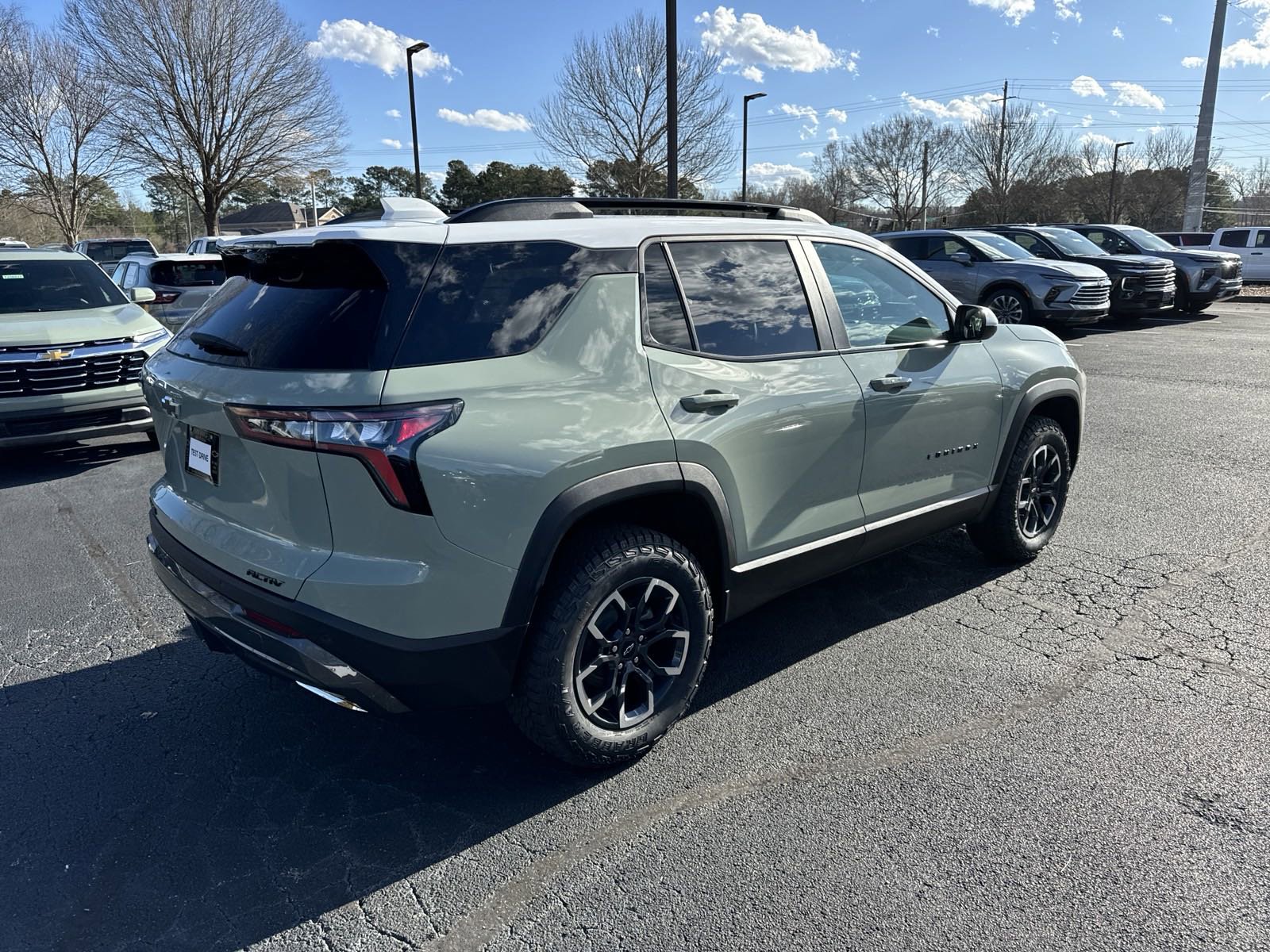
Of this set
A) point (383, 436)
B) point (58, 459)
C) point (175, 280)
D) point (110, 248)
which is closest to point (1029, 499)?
point (383, 436)

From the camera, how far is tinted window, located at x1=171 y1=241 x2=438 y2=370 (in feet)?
7.89

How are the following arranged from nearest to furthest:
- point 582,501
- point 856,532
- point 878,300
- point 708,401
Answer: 1. point 582,501
2. point 708,401
3. point 856,532
4. point 878,300

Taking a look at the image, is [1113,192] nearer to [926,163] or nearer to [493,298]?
[926,163]

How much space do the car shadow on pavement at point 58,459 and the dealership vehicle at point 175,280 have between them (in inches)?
112

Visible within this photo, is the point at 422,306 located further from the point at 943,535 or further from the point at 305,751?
the point at 943,535

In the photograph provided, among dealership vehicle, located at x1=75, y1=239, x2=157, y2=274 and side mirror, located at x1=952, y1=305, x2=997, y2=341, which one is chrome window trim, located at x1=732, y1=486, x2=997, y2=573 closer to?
side mirror, located at x1=952, y1=305, x2=997, y2=341

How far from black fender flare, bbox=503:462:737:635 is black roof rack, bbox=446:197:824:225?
970mm

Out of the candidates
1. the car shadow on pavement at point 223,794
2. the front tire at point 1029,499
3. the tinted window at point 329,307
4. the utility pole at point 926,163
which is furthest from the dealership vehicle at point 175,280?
the utility pole at point 926,163

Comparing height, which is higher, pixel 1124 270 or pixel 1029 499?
pixel 1124 270

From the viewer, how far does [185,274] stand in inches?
450

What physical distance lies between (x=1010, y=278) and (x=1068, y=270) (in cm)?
89

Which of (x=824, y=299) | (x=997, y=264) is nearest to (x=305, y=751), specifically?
(x=824, y=299)

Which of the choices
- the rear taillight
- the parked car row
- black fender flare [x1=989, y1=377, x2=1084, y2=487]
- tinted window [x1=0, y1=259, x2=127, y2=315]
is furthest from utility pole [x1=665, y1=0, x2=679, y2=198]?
the rear taillight

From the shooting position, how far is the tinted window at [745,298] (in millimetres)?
3055
